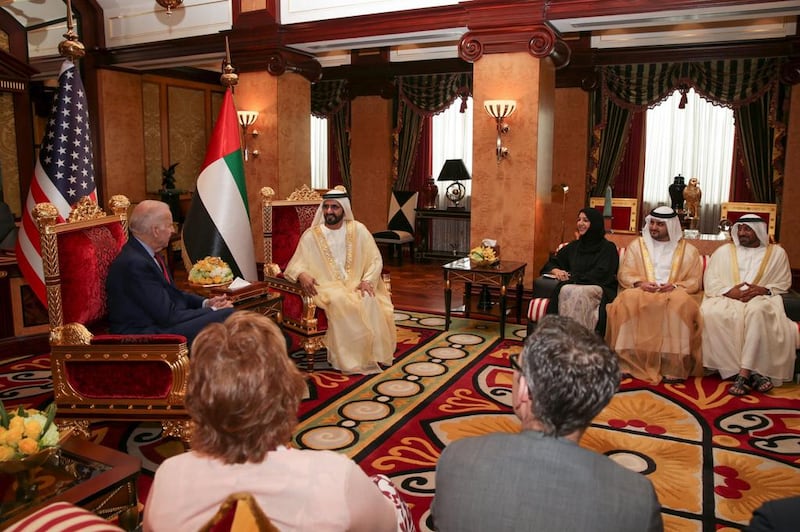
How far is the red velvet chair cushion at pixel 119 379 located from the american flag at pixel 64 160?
1250 millimetres

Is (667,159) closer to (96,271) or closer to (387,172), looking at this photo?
(387,172)

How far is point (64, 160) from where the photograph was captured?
484cm

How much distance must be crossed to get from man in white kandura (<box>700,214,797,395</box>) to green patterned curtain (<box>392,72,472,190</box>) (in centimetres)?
609

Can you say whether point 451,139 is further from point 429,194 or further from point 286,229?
point 286,229

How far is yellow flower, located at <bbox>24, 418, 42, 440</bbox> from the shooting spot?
225 centimetres

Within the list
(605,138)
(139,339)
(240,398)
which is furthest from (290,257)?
(605,138)

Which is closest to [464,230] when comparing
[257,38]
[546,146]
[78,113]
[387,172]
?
[387,172]

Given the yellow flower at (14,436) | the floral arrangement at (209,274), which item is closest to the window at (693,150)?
the floral arrangement at (209,274)

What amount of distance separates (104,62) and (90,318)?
685 cm

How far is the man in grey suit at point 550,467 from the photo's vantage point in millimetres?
1412

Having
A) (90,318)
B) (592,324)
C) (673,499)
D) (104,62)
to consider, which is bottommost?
(673,499)

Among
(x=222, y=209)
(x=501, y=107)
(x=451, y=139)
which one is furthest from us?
(x=451, y=139)

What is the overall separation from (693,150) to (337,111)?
19.5 ft

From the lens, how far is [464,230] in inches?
440
